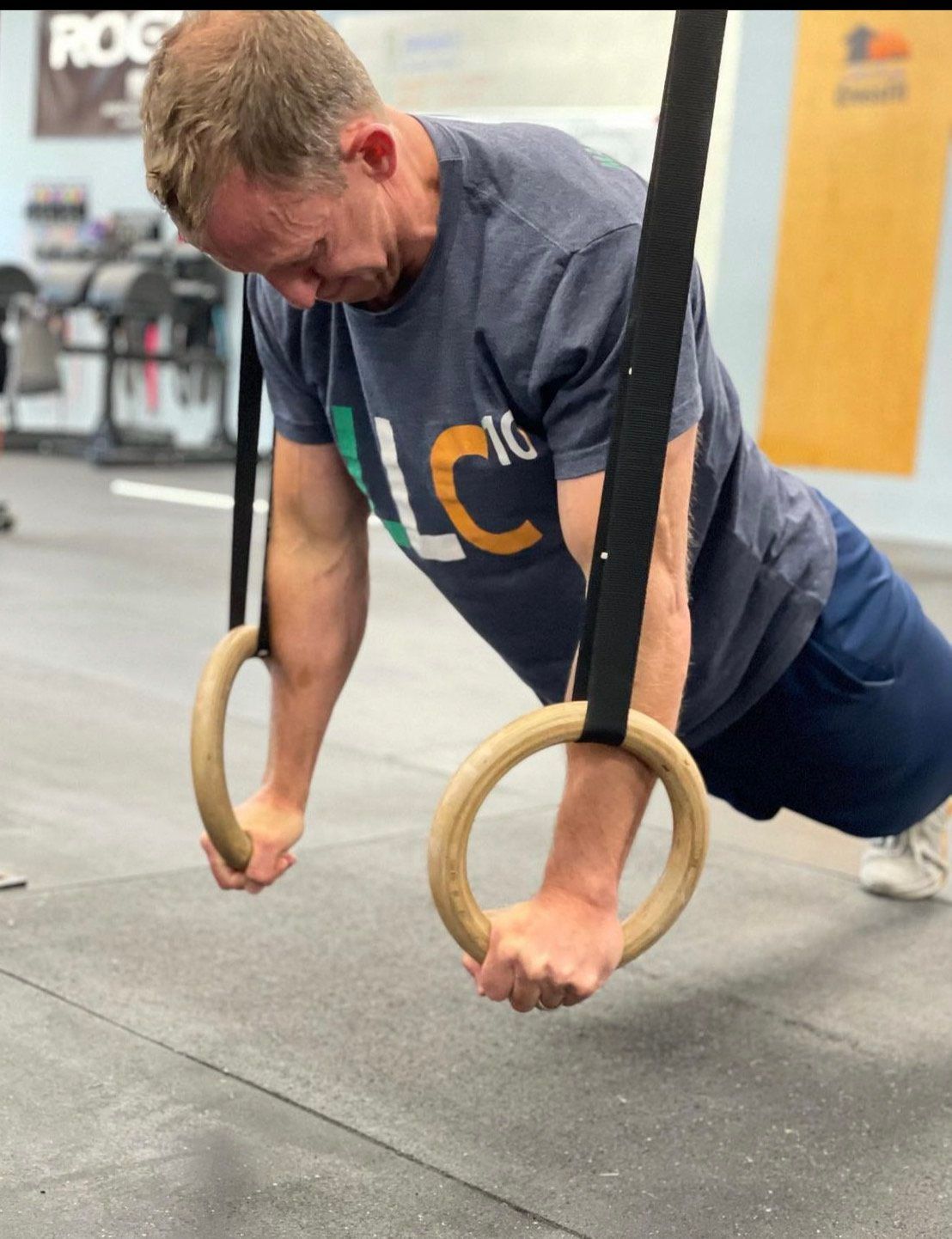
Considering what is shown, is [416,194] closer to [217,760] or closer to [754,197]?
[217,760]

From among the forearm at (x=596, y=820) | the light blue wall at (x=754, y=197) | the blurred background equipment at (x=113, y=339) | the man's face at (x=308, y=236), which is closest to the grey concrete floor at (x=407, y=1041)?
the forearm at (x=596, y=820)

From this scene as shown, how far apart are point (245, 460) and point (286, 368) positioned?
0.16m

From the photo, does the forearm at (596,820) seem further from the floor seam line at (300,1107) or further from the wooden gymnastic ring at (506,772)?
the floor seam line at (300,1107)

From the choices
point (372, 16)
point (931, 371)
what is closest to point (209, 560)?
point (931, 371)

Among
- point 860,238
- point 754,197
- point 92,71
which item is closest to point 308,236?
point 860,238

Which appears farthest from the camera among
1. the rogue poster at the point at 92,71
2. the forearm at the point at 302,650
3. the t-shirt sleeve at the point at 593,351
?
the rogue poster at the point at 92,71

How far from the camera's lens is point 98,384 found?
1020cm

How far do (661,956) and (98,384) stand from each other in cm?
899

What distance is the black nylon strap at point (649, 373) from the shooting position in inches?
35.7

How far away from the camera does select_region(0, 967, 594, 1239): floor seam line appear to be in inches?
49.4

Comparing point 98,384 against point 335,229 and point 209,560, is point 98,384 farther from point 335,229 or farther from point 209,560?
point 335,229

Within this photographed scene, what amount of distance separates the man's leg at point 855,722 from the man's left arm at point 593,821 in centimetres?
58

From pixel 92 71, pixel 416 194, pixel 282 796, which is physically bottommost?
pixel 282 796

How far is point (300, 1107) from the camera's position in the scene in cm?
143
